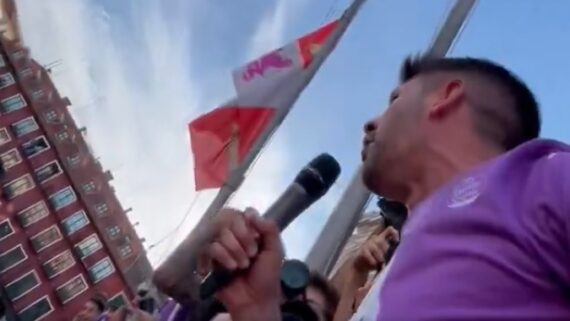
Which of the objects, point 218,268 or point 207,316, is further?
point 207,316

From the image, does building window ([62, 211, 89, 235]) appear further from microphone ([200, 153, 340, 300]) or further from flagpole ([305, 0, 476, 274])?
microphone ([200, 153, 340, 300])

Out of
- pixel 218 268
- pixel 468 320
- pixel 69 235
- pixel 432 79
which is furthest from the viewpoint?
pixel 69 235

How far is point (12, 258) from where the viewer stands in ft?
118

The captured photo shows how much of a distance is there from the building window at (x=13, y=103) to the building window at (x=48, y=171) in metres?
3.06

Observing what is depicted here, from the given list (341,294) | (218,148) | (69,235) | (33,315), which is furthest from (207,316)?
(69,235)

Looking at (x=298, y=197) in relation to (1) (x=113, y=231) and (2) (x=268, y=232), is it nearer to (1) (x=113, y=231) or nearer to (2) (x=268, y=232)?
(2) (x=268, y=232)

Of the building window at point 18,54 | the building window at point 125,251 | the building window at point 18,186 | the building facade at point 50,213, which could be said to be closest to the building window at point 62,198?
the building facade at point 50,213

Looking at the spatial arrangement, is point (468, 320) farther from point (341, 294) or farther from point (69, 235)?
point (69, 235)

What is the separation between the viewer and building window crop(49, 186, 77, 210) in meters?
38.7

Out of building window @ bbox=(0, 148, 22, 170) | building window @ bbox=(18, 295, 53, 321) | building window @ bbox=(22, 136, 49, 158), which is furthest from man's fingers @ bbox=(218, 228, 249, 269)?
building window @ bbox=(22, 136, 49, 158)

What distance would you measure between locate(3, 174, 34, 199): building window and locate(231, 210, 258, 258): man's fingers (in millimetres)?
Answer: 37717

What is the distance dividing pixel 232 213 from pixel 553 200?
636mm

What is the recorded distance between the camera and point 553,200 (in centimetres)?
134

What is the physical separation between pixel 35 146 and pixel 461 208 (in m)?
40.1
